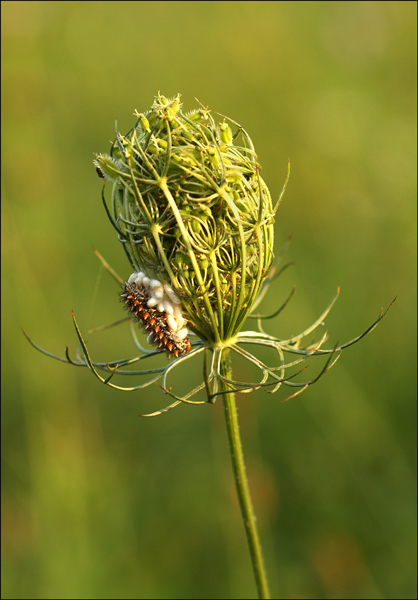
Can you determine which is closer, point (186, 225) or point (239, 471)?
point (186, 225)

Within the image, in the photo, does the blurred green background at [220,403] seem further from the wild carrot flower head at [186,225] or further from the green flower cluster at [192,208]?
the green flower cluster at [192,208]

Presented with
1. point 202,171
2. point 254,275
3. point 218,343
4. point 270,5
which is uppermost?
point 270,5

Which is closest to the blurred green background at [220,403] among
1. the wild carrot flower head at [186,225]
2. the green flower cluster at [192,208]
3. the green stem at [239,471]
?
the green stem at [239,471]

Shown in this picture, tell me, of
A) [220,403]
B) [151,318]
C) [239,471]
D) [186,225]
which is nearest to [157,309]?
[151,318]

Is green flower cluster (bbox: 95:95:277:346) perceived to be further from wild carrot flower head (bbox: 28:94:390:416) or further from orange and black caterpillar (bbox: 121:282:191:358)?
orange and black caterpillar (bbox: 121:282:191:358)

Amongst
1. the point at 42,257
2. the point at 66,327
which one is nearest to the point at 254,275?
the point at 42,257

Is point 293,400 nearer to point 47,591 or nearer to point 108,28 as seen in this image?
point 47,591

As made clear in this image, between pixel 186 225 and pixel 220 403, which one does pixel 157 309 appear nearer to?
pixel 186 225
